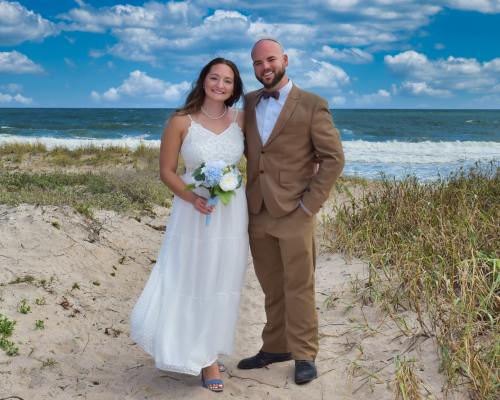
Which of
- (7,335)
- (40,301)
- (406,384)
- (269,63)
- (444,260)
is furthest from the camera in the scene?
(40,301)

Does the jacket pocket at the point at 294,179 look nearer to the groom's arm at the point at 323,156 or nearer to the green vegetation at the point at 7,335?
the groom's arm at the point at 323,156

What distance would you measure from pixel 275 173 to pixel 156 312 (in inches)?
48.6

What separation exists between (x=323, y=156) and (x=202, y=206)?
85cm

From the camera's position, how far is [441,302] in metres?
4.50

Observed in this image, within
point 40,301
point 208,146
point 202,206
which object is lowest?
point 40,301

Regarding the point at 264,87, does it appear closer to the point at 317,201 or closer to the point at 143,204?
the point at 317,201

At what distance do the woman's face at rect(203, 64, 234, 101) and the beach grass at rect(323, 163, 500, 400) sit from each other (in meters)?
2.01

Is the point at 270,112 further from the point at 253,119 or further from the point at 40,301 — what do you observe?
the point at 40,301

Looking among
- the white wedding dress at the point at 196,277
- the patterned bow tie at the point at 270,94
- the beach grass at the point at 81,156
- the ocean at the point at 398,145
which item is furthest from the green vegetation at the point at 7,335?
the beach grass at the point at 81,156

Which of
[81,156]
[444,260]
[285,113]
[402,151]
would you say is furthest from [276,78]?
[402,151]

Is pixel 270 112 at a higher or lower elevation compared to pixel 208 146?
higher

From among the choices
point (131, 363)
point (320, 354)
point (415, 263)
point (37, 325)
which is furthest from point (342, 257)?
point (37, 325)

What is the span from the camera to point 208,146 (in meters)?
3.86

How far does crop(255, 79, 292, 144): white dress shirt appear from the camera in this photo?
3918 mm
